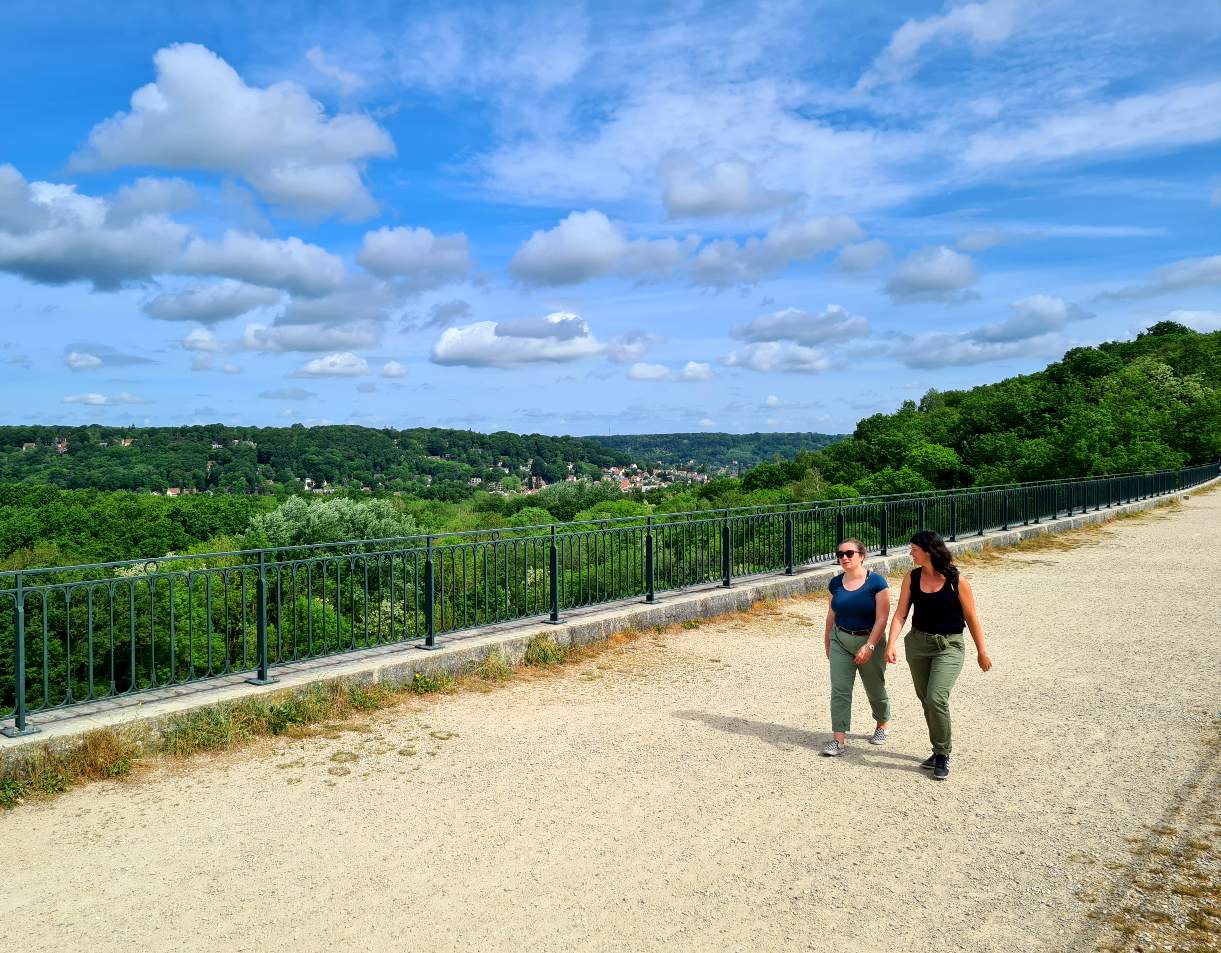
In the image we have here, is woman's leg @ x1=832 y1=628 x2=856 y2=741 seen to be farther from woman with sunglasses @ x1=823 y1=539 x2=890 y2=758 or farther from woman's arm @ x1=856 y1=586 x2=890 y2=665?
woman's arm @ x1=856 y1=586 x2=890 y2=665

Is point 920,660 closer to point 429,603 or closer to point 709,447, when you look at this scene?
point 429,603

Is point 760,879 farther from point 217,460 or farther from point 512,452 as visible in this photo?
point 512,452

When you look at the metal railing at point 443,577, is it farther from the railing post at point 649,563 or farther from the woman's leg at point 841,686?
the woman's leg at point 841,686

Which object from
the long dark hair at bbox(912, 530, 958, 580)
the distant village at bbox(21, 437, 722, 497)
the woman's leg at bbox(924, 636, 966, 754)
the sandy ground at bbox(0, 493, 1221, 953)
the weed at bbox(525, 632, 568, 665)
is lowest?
the sandy ground at bbox(0, 493, 1221, 953)

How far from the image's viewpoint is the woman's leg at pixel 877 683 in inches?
224

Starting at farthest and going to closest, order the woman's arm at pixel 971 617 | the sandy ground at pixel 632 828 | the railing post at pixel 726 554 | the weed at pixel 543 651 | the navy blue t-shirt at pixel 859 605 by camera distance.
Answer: the railing post at pixel 726 554 → the weed at pixel 543 651 → the navy blue t-shirt at pixel 859 605 → the woman's arm at pixel 971 617 → the sandy ground at pixel 632 828

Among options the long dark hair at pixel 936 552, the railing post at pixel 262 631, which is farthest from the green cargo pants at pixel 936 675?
the railing post at pixel 262 631

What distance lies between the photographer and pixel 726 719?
21.4ft

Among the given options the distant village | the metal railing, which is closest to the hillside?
the distant village

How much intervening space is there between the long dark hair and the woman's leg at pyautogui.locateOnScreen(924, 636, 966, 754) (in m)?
0.40

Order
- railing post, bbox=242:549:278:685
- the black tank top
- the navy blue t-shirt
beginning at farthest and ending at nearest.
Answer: railing post, bbox=242:549:278:685 → the navy blue t-shirt → the black tank top

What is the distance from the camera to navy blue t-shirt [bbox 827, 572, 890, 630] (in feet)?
18.3

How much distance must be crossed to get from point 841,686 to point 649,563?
464cm

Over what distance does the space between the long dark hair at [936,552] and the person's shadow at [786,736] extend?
124cm
